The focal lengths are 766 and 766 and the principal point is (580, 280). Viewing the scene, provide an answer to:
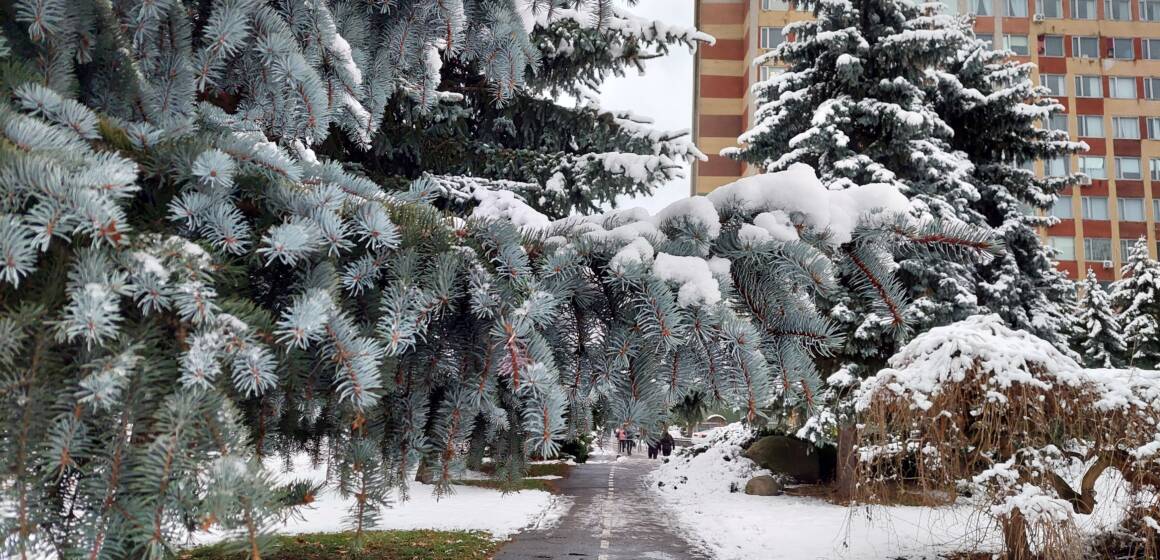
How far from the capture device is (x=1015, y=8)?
124 ft

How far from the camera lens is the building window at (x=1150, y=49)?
1479 inches

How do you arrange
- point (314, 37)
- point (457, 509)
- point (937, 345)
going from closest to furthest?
point (314, 37), point (937, 345), point (457, 509)

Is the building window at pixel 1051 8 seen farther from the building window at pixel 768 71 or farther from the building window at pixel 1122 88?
the building window at pixel 768 71

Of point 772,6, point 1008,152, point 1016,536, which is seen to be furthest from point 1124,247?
point 1016,536

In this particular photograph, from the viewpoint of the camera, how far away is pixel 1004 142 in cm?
1645

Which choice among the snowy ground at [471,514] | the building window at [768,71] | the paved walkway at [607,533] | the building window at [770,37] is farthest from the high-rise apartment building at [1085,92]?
the snowy ground at [471,514]

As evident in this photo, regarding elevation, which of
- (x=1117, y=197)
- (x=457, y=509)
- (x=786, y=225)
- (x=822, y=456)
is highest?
(x=1117, y=197)

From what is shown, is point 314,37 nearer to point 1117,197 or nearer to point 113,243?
point 113,243

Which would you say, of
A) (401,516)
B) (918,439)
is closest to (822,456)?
(401,516)

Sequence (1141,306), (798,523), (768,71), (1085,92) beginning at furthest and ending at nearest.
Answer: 1. (1085,92)
2. (768,71)
3. (1141,306)
4. (798,523)

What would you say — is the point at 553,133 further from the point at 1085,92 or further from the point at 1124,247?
the point at 1085,92

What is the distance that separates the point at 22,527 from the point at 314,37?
4.45 feet

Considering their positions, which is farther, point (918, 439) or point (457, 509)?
point (457, 509)

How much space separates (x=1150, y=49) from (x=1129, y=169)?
6.13m
